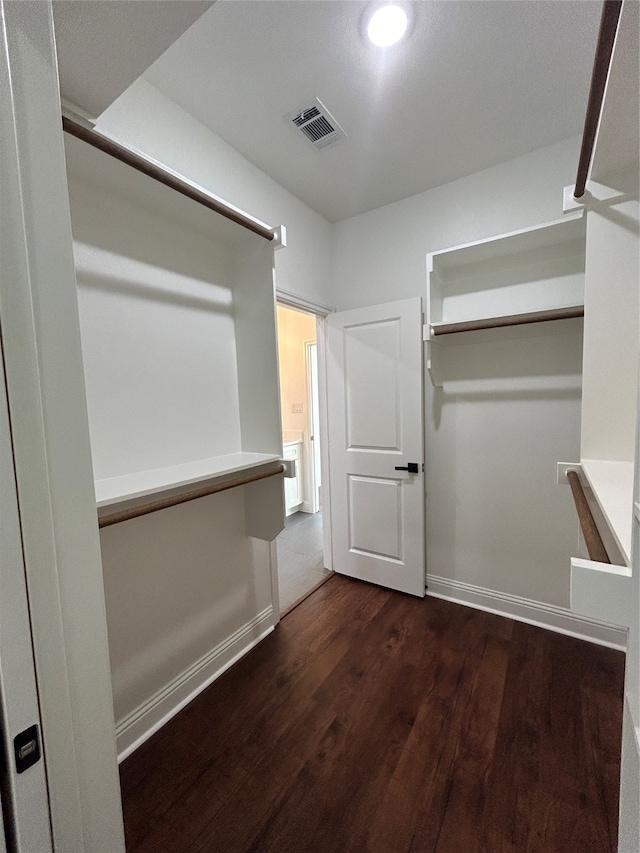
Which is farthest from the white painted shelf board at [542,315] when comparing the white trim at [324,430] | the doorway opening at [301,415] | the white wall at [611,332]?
the doorway opening at [301,415]

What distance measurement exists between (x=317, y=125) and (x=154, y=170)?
992 mm

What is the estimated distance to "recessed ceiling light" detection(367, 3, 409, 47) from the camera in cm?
118

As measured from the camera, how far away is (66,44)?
0.80m

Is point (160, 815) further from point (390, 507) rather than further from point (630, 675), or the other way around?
point (390, 507)

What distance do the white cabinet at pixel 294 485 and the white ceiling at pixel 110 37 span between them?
11.2 feet

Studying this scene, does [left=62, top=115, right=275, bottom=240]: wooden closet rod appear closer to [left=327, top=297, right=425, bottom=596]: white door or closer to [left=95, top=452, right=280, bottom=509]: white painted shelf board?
[left=95, top=452, right=280, bottom=509]: white painted shelf board

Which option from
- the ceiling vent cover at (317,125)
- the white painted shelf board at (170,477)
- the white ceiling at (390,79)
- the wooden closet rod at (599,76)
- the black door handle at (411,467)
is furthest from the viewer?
the black door handle at (411,467)

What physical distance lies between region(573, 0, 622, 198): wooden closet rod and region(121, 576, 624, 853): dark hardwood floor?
2113 mm

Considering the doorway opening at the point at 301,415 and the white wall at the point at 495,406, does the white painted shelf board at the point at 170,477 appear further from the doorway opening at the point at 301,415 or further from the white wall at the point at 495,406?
the doorway opening at the point at 301,415

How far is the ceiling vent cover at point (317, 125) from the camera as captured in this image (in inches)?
62.7

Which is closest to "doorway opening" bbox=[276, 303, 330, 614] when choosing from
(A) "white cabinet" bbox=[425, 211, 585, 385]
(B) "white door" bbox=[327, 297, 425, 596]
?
(B) "white door" bbox=[327, 297, 425, 596]

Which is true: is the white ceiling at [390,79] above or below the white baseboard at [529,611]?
above

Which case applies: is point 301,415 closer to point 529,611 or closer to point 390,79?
point 529,611

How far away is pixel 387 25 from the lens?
1.23 m
